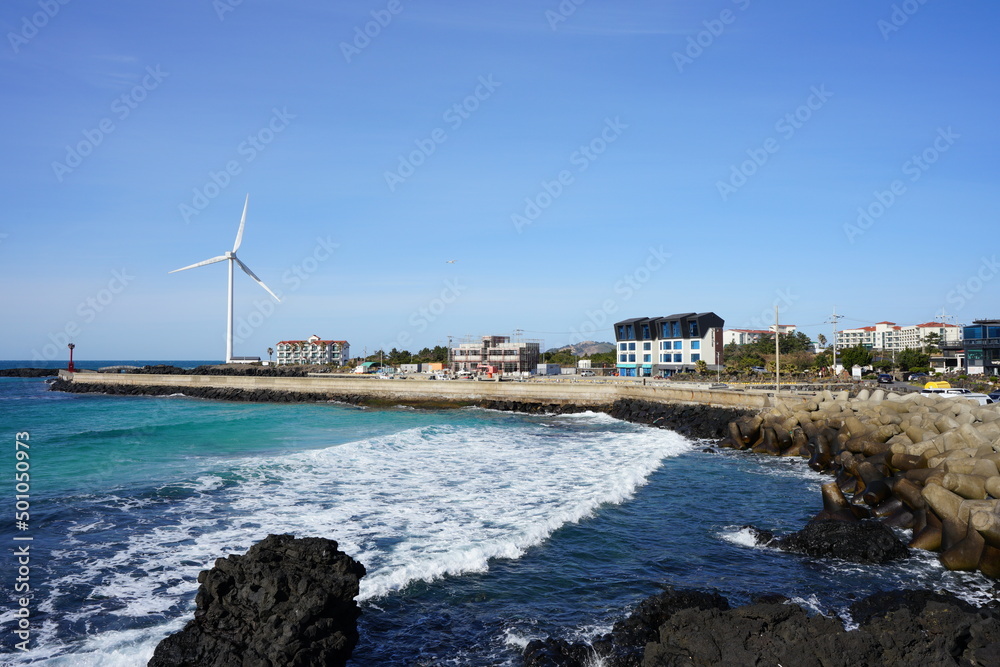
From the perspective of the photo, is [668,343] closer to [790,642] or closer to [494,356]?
[494,356]

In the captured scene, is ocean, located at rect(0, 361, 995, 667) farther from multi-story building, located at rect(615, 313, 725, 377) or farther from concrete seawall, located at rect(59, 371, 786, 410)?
multi-story building, located at rect(615, 313, 725, 377)

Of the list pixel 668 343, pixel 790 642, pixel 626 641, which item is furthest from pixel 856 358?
pixel 790 642

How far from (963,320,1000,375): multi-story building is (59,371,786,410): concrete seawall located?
145 feet

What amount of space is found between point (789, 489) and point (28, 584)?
1796 cm

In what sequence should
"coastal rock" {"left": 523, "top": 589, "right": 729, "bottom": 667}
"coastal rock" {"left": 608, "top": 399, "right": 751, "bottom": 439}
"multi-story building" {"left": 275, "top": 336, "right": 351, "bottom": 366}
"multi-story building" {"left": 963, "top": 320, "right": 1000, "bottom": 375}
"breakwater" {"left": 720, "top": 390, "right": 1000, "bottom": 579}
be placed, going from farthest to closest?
1. "multi-story building" {"left": 275, "top": 336, "right": 351, "bottom": 366}
2. "multi-story building" {"left": 963, "top": 320, "right": 1000, "bottom": 375}
3. "coastal rock" {"left": 608, "top": 399, "right": 751, "bottom": 439}
4. "breakwater" {"left": 720, "top": 390, "right": 1000, "bottom": 579}
5. "coastal rock" {"left": 523, "top": 589, "right": 729, "bottom": 667}

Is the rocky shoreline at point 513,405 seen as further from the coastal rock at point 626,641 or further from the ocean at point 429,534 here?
the coastal rock at point 626,641

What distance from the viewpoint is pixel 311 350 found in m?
158

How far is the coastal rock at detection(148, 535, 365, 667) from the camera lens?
734 centimetres

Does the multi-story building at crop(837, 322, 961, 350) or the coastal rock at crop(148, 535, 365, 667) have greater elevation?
the multi-story building at crop(837, 322, 961, 350)

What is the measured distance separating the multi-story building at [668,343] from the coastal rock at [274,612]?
6964 cm

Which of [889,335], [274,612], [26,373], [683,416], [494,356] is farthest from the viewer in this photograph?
[889,335]

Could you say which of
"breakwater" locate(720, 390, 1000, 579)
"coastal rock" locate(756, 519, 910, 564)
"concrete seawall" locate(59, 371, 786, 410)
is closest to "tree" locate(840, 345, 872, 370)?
"concrete seawall" locate(59, 371, 786, 410)

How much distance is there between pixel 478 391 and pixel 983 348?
2235 inches

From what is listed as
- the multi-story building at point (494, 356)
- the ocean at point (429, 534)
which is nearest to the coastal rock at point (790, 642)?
the ocean at point (429, 534)
